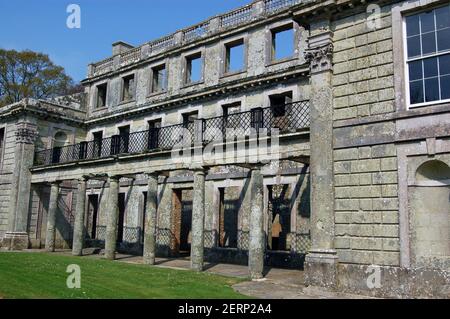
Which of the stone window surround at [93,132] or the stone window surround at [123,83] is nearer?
the stone window surround at [123,83]

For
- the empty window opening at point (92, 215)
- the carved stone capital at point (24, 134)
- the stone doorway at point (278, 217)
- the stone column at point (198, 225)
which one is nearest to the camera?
the stone column at point (198, 225)

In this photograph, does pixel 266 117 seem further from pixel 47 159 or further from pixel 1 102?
pixel 1 102

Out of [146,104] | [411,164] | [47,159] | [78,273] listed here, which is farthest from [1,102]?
[411,164]

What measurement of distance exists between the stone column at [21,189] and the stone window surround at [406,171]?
19.0 m

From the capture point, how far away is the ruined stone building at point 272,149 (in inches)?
390

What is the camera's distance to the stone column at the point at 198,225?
579 inches

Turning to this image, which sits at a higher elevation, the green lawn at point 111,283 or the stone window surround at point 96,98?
the stone window surround at point 96,98

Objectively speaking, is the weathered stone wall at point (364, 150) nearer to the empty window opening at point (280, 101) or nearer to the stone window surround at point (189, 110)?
the empty window opening at point (280, 101)

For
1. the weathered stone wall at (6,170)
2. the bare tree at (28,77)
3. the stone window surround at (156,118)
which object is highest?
the bare tree at (28,77)

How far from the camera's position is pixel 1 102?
103ft

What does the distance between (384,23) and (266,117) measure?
6.81 meters

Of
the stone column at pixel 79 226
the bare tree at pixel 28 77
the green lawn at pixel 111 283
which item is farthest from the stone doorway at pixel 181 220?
the bare tree at pixel 28 77

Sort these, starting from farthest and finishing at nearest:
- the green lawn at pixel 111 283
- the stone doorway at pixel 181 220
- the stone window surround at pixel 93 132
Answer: the stone window surround at pixel 93 132 → the stone doorway at pixel 181 220 → the green lawn at pixel 111 283
